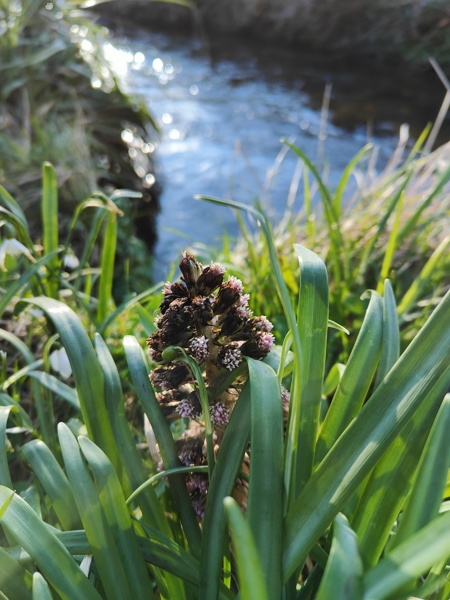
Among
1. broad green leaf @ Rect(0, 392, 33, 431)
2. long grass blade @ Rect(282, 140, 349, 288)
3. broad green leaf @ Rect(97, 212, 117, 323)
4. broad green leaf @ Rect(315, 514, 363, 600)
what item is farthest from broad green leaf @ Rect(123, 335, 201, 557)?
Answer: long grass blade @ Rect(282, 140, 349, 288)

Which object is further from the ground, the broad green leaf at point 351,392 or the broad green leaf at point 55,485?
the broad green leaf at point 351,392

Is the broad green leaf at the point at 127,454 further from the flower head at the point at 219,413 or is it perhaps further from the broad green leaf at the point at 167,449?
the flower head at the point at 219,413

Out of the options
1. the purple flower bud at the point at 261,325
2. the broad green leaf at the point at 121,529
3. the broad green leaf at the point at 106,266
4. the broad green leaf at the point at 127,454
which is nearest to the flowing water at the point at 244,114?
the broad green leaf at the point at 106,266

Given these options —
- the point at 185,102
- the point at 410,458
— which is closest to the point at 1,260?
the point at 410,458

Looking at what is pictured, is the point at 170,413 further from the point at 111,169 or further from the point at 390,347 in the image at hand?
the point at 111,169

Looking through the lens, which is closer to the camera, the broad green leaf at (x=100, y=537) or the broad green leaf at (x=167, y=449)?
the broad green leaf at (x=100, y=537)

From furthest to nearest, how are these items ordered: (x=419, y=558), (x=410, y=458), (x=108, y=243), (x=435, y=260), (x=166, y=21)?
(x=166, y=21) < (x=435, y=260) < (x=108, y=243) < (x=410, y=458) < (x=419, y=558)
